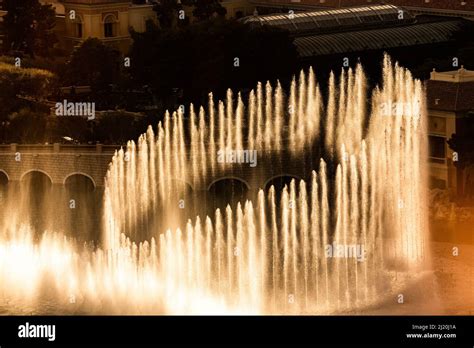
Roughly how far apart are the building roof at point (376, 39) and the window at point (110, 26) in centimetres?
827

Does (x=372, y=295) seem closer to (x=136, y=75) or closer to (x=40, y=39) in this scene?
(x=136, y=75)

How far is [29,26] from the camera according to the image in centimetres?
10838

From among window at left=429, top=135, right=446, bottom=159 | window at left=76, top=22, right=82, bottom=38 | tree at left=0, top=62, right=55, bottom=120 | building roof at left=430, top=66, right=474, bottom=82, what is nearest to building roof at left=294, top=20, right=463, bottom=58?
window at left=76, top=22, right=82, bottom=38

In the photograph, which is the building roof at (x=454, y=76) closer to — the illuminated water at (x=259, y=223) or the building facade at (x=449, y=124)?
the building facade at (x=449, y=124)

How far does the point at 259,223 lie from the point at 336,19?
103ft

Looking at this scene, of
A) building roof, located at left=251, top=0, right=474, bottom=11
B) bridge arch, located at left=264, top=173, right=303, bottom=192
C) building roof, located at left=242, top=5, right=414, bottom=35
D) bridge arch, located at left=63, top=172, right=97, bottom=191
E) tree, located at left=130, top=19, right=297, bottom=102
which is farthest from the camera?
building roof, located at left=251, top=0, right=474, bottom=11

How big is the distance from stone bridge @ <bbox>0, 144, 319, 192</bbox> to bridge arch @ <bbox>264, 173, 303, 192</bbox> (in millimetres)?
33

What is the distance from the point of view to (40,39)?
10806cm

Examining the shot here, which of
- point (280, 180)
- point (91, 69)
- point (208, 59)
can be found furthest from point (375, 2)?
point (280, 180)

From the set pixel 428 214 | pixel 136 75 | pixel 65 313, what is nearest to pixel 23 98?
pixel 136 75

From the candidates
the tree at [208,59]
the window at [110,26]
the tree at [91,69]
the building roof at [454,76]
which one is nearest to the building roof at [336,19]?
the window at [110,26]

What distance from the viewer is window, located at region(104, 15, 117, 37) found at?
111562mm

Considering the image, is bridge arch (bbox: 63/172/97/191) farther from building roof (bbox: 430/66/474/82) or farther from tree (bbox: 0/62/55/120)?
building roof (bbox: 430/66/474/82)

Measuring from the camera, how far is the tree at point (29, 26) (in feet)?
355
